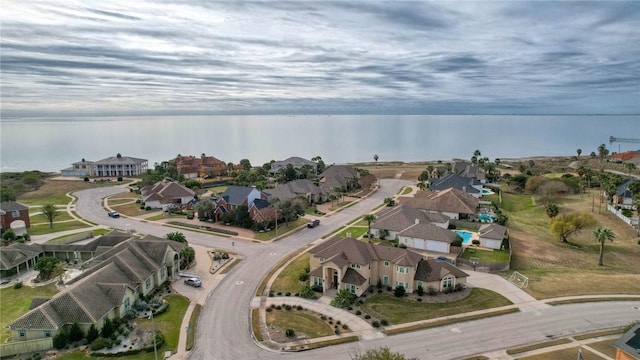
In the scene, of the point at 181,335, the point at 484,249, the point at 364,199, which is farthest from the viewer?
the point at 364,199

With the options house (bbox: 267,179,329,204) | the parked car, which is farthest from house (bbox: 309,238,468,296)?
house (bbox: 267,179,329,204)

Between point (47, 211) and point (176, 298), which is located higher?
point (47, 211)

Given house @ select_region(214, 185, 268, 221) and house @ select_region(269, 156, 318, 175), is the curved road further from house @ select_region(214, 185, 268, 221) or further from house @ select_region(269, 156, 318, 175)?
house @ select_region(269, 156, 318, 175)

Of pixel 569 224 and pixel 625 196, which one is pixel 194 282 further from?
pixel 625 196

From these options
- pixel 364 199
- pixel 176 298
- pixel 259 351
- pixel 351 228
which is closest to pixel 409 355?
pixel 259 351

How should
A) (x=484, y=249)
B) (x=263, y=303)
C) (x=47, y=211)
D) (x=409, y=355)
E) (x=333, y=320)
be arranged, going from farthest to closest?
(x=47, y=211), (x=484, y=249), (x=263, y=303), (x=333, y=320), (x=409, y=355)

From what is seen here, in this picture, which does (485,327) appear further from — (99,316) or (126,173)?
(126,173)

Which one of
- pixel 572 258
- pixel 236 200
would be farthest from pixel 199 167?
pixel 572 258

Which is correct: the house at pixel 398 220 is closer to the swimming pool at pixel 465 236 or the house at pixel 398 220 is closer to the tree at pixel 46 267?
the swimming pool at pixel 465 236
